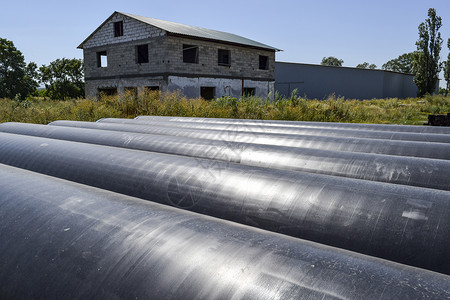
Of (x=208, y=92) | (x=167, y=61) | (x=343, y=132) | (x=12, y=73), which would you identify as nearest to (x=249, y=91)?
(x=208, y=92)

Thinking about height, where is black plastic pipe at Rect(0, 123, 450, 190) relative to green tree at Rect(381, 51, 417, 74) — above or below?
below

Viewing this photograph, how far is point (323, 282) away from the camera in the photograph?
1.00 m

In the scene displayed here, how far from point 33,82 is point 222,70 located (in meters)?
30.1

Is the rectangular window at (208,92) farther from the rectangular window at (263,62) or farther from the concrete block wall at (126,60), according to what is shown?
the rectangular window at (263,62)

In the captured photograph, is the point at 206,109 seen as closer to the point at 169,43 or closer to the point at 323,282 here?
the point at 169,43

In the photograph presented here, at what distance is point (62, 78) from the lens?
146 feet

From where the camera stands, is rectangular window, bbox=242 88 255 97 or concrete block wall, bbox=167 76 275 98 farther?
rectangular window, bbox=242 88 255 97

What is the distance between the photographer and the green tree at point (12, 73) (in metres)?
37.1

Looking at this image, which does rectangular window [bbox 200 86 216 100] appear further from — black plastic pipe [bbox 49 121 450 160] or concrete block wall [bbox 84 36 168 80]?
black plastic pipe [bbox 49 121 450 160]

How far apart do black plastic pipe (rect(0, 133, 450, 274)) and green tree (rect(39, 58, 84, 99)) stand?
46.1m

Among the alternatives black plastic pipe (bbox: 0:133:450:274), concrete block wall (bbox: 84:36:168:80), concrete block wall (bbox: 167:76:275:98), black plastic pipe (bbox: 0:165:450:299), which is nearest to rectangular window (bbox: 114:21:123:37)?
concrete block wall (bbox: 84:36:168:80)

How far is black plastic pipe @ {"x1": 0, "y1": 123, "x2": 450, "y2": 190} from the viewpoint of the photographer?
220 cm

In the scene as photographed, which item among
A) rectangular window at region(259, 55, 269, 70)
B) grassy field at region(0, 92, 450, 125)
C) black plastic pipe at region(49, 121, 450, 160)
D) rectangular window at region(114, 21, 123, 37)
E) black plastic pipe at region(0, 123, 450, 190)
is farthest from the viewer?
rectangular window at region(259, 55, 269, 70)

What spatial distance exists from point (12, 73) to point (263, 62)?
30.0m
